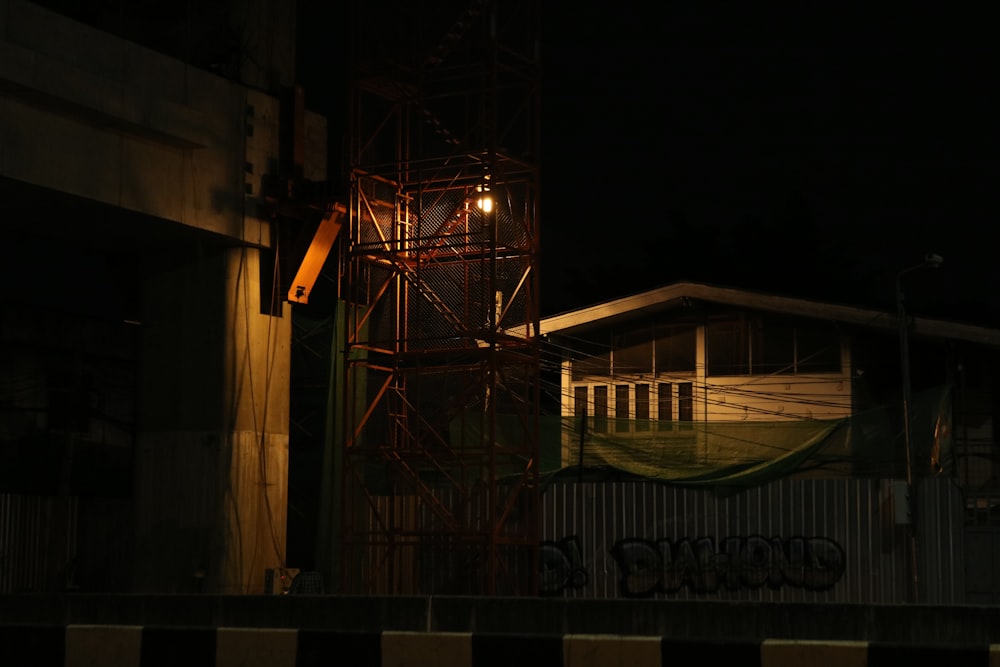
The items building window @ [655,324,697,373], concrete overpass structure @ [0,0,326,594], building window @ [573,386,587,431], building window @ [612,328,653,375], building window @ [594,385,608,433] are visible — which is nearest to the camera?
concrete overpass structure @ [0,0,326,594]

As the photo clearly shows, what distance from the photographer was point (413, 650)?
10.5 metres

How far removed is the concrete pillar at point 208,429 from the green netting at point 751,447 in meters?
3.95

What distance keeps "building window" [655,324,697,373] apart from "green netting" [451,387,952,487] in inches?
287

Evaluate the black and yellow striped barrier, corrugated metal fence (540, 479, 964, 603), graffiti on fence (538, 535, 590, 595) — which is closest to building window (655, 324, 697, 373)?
corrugated metal fence (540, 479, 964, 603)

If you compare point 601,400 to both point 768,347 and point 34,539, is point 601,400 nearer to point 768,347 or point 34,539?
point 768,347

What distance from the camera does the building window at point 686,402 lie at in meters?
35.0

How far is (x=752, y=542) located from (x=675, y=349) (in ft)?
32.8

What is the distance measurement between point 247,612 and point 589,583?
587 inches

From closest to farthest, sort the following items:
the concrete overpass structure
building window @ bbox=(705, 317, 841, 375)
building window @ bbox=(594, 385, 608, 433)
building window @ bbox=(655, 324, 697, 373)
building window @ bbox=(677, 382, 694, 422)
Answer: the concrete overpass structure, building window @ bbox=(705, 317, 841, 375), building window @ bbox=(677, 382, 694, 422), building window @ bbox=(655, 324, 697, 373), building window @ bbox=(594, 385, 608, 433)

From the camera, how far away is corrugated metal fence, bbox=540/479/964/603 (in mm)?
25703

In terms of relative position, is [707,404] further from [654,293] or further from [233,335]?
[233,335]

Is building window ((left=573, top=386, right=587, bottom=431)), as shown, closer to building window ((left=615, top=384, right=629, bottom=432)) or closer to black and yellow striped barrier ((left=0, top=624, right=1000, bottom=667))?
building window ((left=615, top=384, right=629, bottom=432))

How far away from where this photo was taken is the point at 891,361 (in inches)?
1361

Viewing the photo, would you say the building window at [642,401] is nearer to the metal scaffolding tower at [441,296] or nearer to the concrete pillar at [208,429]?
the metal scaffolding tower at [441,296]
